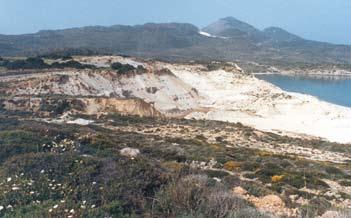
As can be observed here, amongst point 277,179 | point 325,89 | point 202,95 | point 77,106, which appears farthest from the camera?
point 325,89

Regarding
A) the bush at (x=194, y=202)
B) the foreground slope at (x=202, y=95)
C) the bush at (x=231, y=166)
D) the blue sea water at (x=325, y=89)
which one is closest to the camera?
the bush at (x=194, y=202)

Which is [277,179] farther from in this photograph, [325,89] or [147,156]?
[325,89]

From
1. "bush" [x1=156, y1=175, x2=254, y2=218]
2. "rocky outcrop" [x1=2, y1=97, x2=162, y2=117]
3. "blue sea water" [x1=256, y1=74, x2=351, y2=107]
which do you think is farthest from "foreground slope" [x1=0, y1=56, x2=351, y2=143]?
"bush" [x1=156, y1=175, x2=254, y2=218]

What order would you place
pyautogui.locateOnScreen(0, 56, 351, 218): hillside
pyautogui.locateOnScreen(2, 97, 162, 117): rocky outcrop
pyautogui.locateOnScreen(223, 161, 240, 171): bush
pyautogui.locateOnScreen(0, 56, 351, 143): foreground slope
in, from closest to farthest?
1. pyautogui.locateOnScreen(0, 56, 351, 218): hillside
2. pyautogui.locateOnScreen(223, 161, 240, 171): bush
3. pyautogui.locateOnScreen(2, 97, 162, 117): rocky outcrop
4. pyautogui.locateOnScreen(0, 56, 351, 143): foreground slope

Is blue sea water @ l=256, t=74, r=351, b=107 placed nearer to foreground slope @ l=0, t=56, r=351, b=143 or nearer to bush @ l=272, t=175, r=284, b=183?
foreground slope @ l=0, t=56, r=351, b=143

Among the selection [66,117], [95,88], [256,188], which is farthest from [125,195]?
[95,88]

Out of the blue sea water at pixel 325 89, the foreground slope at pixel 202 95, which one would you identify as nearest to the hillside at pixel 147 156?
the foreground slope at pixel 202 95

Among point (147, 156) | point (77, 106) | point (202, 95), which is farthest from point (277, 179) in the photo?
point (202, 95)

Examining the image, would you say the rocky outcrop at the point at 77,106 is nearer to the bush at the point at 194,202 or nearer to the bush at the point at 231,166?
the bush at the point at 231,166

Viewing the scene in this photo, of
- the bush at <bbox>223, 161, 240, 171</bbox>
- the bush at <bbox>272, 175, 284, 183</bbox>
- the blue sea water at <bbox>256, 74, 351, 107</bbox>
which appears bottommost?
the blue sea water at <bbox>256, 74, 351, 107</bbox>

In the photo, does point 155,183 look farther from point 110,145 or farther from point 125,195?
point 110,145

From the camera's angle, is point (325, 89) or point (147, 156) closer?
point (147, 156)
